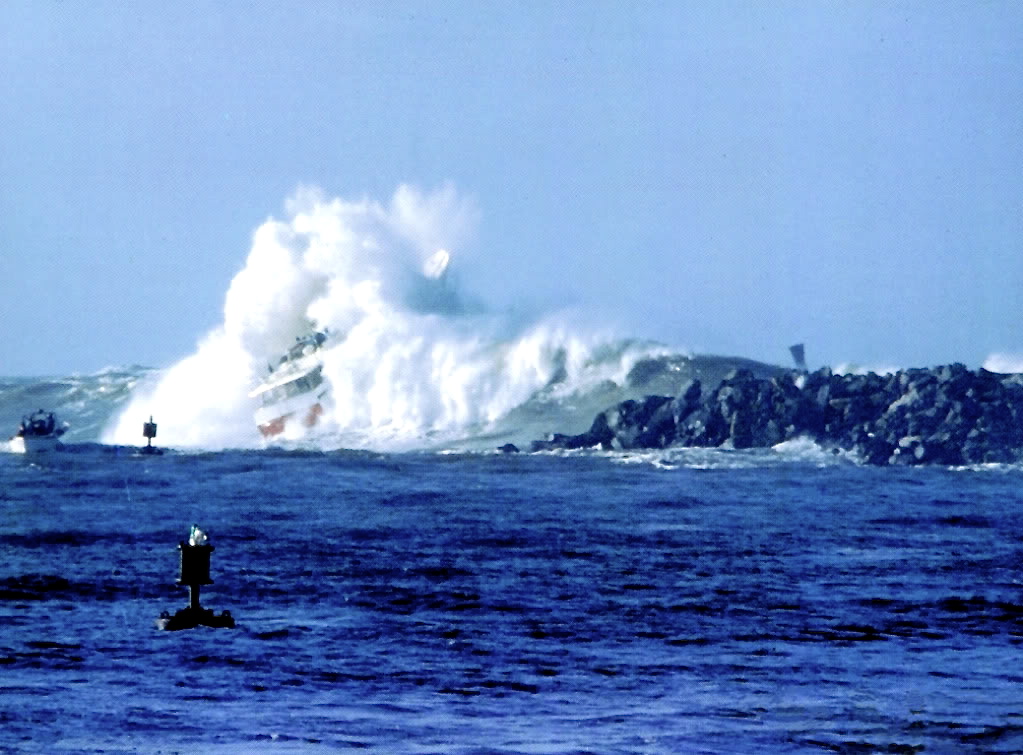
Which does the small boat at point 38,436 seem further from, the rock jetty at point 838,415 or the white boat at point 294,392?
the rock jetty at point 838,415

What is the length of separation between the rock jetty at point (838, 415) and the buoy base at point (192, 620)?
70069 mm

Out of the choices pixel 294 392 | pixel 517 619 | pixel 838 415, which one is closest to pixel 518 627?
pixel 517 619

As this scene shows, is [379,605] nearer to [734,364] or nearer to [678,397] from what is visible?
[678,397]

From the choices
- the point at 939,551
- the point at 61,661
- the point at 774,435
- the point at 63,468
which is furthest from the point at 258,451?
the point at 61,661

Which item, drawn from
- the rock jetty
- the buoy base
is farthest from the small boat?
the buoy base

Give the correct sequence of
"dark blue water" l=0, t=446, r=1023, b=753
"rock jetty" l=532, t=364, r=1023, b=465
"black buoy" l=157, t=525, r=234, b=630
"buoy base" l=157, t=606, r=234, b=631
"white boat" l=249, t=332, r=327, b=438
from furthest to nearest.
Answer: "white boat" l=249, t=332, r=327, b=438, "rock jetty" l=532, t=364, r=1023, b=465, "buoy base" l=157, t=606, r=234, b=631, "black buoy" l=157, t=525, r=234, b=630, "dark blue water" l=0, t=446, r=1023, b=753

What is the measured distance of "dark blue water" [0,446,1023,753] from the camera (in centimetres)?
2266

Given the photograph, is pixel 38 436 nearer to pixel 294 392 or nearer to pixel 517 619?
pixel 294 392

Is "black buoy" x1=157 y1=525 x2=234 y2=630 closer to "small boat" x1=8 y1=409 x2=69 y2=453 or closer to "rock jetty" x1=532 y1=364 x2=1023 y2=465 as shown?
"rock jetty" x1=532 y1=364 x2=1023 y2=465

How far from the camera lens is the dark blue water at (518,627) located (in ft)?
74.3

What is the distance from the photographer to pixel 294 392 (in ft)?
436

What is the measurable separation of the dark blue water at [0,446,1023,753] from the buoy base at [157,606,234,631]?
0.35 metres

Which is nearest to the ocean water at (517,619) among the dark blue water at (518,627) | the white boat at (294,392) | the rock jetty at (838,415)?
the dark blue water at (518,627)

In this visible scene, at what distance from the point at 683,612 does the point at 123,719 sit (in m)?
13.7
